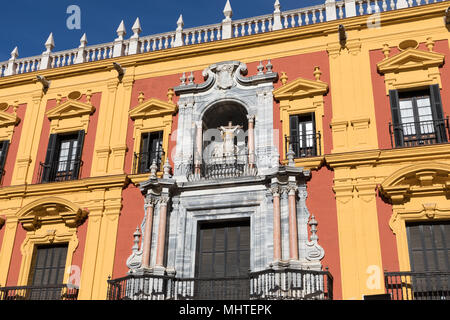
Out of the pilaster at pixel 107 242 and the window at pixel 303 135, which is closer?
the pilaster at pixel 107 242

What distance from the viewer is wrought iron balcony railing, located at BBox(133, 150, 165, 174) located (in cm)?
1458

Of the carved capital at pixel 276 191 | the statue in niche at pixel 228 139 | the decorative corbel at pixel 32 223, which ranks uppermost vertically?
the statue in niche at pixel 228 139

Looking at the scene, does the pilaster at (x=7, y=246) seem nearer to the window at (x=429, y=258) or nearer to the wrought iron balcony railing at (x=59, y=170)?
the wrought iron balcony railing at (x=59, y=170)

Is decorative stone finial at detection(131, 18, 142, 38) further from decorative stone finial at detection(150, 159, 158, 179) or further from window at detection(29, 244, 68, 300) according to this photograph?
window at detection(29, 244, 68, 300)

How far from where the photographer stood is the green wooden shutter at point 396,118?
42.4 ft

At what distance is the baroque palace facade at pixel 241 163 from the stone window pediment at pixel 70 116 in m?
0.05

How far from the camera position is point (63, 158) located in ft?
51.7

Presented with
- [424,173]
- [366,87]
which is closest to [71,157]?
[366,87]

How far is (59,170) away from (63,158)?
44cm

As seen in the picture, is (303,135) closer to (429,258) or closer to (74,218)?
(429,258)

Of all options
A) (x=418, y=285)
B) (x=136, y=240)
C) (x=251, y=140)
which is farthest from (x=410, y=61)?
(x=136, y=240)

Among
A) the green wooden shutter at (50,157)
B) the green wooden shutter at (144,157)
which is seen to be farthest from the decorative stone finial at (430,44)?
the green wooden shutter at (50,157)

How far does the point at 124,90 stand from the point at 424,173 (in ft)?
28.8

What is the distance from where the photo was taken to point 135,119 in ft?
50.4
